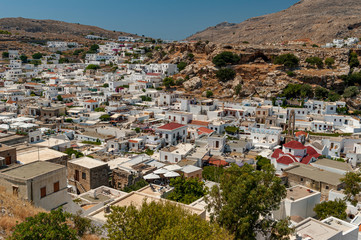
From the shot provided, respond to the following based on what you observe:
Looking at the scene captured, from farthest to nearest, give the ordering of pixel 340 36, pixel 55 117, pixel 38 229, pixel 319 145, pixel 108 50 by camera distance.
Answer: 1. pixel 108 50
2. pixel 340 36
3. pixel 55 117
4. pixel 319 145
5. pixel 38 229

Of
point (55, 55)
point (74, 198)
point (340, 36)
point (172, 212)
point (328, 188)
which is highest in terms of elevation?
point (340, 36)

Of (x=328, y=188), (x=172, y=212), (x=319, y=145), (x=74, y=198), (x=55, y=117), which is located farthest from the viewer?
(x=55, y=117)

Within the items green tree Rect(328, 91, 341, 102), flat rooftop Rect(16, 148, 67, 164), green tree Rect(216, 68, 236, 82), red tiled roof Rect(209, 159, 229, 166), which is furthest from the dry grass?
green tree Rect(216, 68, 236, 82)

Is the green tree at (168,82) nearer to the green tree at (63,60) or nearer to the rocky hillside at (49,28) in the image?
the green tree at (63,60)

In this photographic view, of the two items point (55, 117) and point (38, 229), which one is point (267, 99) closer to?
point (55, 117)

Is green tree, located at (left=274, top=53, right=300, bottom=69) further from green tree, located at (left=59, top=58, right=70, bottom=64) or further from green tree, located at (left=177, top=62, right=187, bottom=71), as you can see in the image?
green tree, located at (left=59, top=58, right=70, bottom=64)

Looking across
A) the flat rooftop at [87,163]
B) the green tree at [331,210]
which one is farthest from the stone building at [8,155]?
the green tree at [331,210]

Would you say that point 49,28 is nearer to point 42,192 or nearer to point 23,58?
point 23,58

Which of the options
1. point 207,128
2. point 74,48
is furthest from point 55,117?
point 74,48
